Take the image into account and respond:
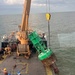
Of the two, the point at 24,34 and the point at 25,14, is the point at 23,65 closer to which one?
the point at 24,34

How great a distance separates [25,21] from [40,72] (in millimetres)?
10567

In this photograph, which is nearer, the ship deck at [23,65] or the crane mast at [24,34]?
the ship deck at [23,65]

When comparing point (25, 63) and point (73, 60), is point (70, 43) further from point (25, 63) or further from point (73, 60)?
point (25, 63)

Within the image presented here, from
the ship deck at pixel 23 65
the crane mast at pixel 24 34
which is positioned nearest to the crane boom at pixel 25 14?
the crane mast at pixel 24 34

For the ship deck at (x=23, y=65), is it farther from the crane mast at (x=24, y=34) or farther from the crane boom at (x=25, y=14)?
the crane boom at (x=25, y=14)

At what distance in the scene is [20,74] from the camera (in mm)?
24672

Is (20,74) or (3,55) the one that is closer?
(20,74)

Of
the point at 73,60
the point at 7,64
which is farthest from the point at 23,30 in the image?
the point at 73,60

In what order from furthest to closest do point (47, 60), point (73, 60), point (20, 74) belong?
1. point (73, 60)
2. point (47, 60)
3. point (20, 74)

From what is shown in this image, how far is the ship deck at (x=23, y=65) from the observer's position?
26.4 metres

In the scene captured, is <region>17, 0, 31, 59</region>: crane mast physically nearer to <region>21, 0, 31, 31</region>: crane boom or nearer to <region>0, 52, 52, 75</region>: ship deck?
<region>21, 0, 31, 31</region>: crane boom

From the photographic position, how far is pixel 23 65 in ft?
94.3

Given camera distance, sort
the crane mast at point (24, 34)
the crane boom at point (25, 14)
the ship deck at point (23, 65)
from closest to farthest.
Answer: the ship deck at point (23, 65)
the crane boom at point (25, 14)
the crane mast at point (24, 34)

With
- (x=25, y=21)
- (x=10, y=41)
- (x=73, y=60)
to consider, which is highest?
(x=25, y=21)
